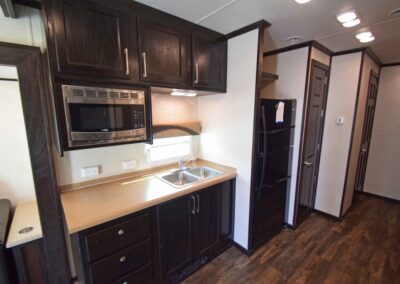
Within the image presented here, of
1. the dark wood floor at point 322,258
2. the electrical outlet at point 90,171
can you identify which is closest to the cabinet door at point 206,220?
the dark wood floor at point 322,258

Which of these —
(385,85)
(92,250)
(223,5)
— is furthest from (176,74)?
(385,85)

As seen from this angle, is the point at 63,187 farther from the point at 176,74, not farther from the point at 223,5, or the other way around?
the point at 223,5

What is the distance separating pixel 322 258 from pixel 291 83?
79.4 inches

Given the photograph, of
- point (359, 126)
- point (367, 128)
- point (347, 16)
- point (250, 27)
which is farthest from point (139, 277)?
point (367, 128)

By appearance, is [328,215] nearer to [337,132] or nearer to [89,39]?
[337,132]

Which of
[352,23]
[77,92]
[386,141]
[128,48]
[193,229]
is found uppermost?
[352,23]

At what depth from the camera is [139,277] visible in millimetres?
1456

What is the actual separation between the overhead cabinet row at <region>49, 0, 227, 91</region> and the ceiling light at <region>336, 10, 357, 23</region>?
3.45ft

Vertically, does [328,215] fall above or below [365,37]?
below

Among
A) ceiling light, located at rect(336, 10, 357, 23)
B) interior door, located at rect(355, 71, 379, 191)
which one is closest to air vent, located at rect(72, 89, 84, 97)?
ceiling light, located at rect(336, 10, 357, 23)

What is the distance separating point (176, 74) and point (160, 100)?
0.50 meters

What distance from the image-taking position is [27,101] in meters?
1.18

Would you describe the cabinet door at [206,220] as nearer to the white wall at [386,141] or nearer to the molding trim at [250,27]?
the molding trim at [250,27]

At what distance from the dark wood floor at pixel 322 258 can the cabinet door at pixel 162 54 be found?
6.21 ft
